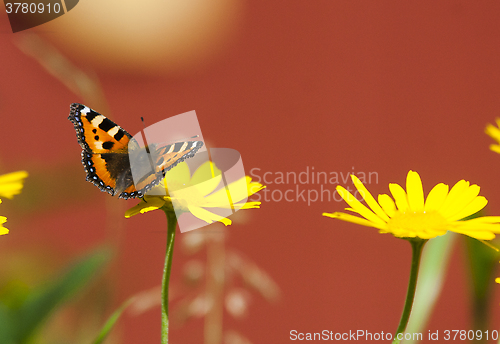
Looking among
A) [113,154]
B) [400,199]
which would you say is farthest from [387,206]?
[113,154]

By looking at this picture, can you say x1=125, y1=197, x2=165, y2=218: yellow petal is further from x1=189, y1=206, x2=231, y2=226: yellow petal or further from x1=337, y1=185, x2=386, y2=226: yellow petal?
x1=337, y1=185, x2=386, y2=226: yellow petal

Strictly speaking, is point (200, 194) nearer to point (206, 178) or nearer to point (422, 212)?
point (206, 178)

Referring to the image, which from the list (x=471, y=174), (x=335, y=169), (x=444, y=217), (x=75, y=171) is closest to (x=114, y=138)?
(x=444, y=217)

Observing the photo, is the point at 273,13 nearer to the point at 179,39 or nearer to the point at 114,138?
the point at 179,39

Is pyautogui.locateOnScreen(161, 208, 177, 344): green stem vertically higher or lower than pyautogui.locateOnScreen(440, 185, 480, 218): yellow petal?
lower

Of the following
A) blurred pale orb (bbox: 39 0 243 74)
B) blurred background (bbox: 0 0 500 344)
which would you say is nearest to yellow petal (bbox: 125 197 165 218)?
blurred background (bbox: 0 0 500 344)

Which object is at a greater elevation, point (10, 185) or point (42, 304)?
point (10, 185)

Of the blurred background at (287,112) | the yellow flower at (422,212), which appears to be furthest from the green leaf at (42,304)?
the blurred background at (287,112)
